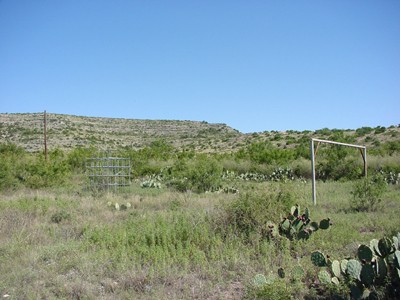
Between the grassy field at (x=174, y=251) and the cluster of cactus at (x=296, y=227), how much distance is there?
19 centimetres

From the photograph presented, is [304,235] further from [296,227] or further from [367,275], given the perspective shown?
[367,275]

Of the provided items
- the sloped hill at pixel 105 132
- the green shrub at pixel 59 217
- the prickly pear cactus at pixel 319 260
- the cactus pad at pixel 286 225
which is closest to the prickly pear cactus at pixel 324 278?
the prickly pear cactus at pixel 319 260

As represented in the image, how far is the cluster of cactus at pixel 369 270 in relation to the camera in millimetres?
5367

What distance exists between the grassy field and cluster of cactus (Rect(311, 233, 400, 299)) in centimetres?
22

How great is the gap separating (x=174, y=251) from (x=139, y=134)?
184 ft

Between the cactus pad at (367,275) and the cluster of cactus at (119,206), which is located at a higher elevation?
the cluster of cactus at (119,206)

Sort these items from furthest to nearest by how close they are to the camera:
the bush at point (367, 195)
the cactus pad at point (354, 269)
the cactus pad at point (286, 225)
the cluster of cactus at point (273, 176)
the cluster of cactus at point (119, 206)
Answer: the cluster of cactus at point (273, 176) → the cluster of cactus at point (119, 206) → the bush at point (367, 195) → the cactus pad at point (286, 225) → the cactus pad at point (354, 269)

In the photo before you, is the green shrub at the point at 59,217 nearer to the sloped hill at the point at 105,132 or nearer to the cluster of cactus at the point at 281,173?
the cluster of cactus at the point at 281,173

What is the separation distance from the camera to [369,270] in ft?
17.8

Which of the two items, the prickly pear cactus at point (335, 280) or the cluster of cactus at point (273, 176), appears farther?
the cluster of cactus at point (273, 176)

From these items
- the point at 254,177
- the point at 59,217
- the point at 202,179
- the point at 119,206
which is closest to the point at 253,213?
the point at 59,217

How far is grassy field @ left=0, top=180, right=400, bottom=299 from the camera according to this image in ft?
20.0

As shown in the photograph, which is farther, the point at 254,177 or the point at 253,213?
the point at 254,177

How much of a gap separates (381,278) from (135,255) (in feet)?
14.1
